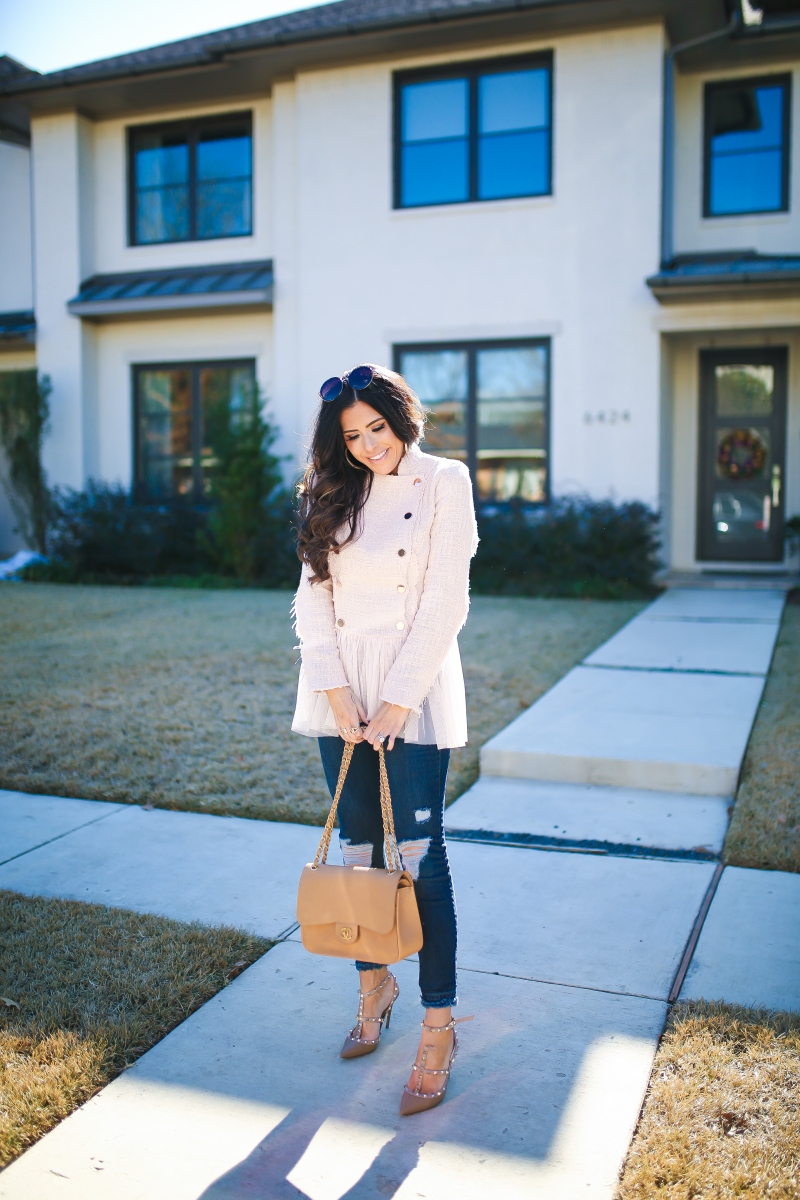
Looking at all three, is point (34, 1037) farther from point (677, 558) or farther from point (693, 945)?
point (677, 558)

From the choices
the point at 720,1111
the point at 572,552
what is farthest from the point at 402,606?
the point at 572,552

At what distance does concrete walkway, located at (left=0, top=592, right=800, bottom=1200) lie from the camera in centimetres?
226

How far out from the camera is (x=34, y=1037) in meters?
2.68

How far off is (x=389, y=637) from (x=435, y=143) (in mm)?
11165

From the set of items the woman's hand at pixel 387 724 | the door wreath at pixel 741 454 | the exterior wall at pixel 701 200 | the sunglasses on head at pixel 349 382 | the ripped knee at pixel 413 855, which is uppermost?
the exterior wall at pixel 701 200

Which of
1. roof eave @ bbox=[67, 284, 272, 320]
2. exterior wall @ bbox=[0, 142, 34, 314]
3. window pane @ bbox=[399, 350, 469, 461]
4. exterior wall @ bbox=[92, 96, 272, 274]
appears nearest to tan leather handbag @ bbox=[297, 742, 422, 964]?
window pane @ bbox=[399, 350, 469, 461]

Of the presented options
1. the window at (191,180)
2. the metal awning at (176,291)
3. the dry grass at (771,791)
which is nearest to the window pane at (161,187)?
the window at (191,180)

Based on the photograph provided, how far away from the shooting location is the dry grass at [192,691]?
488 cm

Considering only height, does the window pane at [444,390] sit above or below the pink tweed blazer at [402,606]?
above

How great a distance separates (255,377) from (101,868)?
1048 centimetres

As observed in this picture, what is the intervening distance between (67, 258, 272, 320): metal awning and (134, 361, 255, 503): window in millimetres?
862

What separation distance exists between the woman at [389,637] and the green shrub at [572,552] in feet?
27.6

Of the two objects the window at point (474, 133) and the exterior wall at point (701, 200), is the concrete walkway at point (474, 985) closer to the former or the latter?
the exterior wall at point (701, 200)

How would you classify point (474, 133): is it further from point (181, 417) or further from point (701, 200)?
point (181, 417)
